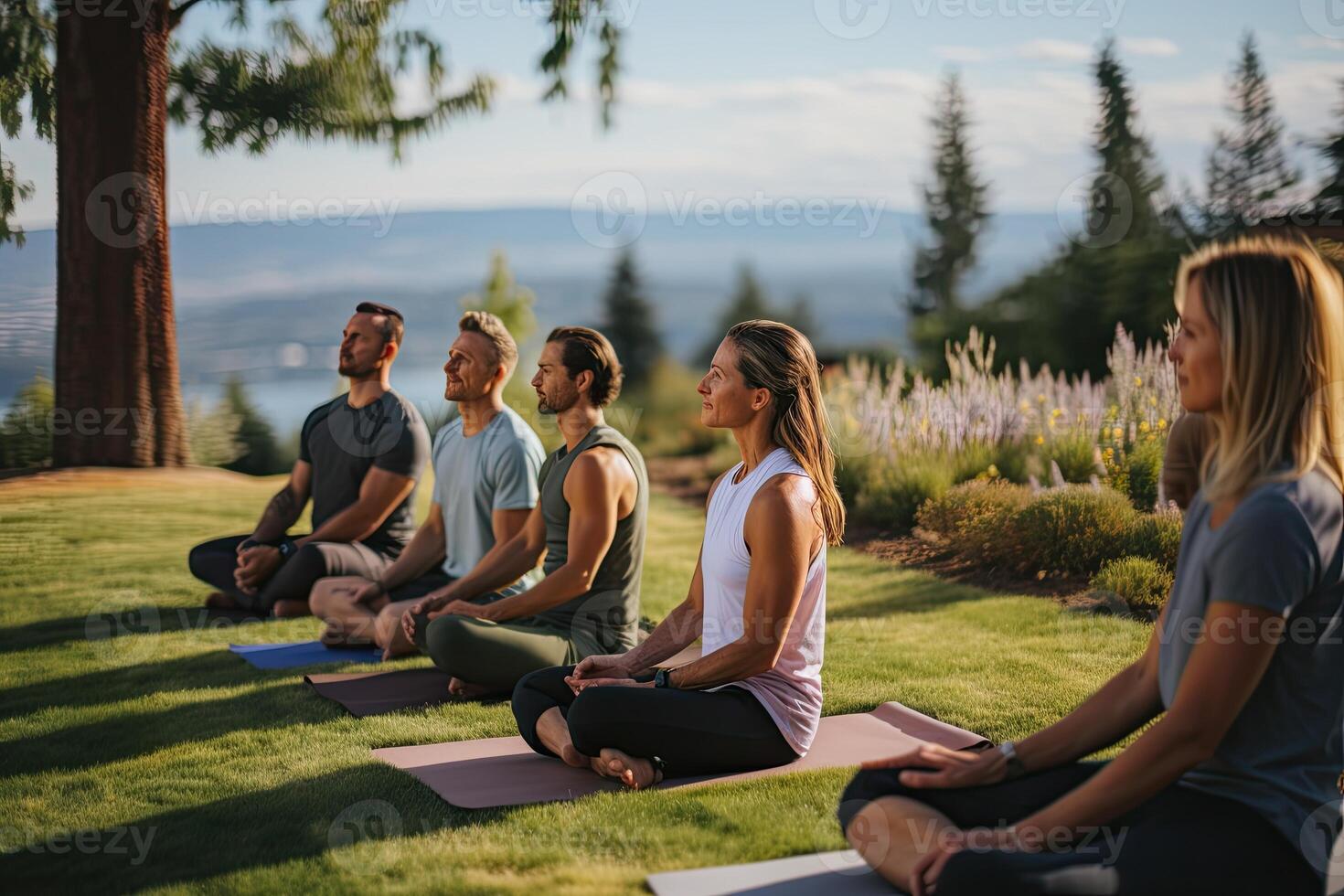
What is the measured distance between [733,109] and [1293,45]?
1505 cm

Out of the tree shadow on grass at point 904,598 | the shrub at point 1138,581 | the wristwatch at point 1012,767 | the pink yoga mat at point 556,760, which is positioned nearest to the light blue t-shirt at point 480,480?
the pink yoga mat at point 556,760

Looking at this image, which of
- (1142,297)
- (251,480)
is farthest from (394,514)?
(1142,297)

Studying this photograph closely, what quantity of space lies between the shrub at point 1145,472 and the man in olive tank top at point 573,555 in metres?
3.00

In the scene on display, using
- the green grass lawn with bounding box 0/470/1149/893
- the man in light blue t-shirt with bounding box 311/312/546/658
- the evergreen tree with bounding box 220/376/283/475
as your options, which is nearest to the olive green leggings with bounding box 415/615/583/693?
the green grass lawn with bounding box 0/470/1149/893

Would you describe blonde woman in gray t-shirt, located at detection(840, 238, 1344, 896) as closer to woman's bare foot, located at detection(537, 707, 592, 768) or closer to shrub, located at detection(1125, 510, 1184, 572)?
woman's bare foot, located at detection(537, 707, 592, 768)

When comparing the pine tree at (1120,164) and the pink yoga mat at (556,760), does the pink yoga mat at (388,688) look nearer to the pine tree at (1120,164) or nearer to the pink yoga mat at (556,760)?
the pink yoga mat at (556,760)

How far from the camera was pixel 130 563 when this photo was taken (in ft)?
27.4

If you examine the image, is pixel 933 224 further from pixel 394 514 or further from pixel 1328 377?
pixel 1328 377

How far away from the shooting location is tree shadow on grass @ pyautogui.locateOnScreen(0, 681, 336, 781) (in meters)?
4.43

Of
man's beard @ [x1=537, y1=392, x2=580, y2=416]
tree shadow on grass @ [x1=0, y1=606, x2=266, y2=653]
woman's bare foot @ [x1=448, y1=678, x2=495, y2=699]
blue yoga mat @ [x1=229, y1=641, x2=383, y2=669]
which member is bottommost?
tree shadow on grass @ [x1=0, y1=606, x2=266, y2=653]

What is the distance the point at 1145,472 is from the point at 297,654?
14.7 ft

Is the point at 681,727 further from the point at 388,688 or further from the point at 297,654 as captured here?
the point at 297,654

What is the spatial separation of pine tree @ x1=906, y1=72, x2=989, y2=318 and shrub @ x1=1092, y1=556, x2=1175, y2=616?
12487mm

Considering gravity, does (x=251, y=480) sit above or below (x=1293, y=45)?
below
